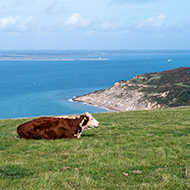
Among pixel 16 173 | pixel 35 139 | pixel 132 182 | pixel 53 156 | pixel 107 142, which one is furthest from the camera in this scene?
pixel 35 139

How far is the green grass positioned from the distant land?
278 ft

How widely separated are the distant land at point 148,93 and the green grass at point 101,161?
84583mm

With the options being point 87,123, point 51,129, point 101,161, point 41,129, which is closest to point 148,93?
point 87,123

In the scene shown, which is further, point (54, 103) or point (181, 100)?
point (54, 103)

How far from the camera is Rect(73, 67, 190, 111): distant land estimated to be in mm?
98500

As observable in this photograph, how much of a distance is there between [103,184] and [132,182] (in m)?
0.95

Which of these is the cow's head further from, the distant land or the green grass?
the distant land

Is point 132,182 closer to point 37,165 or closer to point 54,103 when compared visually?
point 37,165

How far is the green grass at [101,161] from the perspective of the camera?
7.21 metres

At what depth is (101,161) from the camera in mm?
9523

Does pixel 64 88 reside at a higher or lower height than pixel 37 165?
lower

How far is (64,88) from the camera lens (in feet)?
523

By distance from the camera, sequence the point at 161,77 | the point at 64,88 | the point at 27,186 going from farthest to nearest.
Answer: the point at 64,88, the point at 161,77, the point at 27,186

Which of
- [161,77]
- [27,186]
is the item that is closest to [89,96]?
[161,77]
